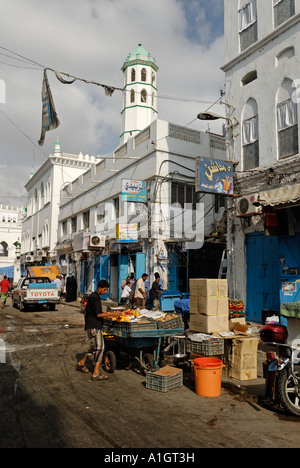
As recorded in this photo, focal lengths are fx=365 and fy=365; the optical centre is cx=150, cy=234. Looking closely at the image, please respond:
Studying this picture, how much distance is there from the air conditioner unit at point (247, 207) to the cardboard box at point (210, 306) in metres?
4.80

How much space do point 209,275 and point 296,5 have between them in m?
13.2

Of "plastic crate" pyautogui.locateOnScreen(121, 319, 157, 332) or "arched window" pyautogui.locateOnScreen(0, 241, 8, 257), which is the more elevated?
"arched window" pyautogui.locateOnScreen(0, 241, 8, 257)

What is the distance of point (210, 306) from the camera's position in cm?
831

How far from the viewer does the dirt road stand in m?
4.31

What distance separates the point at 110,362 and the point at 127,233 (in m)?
11.4

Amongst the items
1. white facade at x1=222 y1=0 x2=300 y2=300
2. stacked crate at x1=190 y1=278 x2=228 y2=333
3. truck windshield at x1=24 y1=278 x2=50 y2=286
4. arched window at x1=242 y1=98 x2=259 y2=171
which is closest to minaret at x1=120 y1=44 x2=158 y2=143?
truck windshield at x1=24 y1=278 x2=50 y2=286

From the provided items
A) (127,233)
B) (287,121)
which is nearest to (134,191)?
(127,233)

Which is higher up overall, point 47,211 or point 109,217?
point 47,211

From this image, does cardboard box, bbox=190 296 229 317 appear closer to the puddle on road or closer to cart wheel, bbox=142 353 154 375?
cart wheel, bbox=142 353 154 375

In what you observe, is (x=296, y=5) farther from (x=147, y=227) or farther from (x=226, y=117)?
(x=147, y=227)

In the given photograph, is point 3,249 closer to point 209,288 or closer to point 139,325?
point 209,288

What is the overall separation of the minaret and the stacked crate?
25.9 meters
